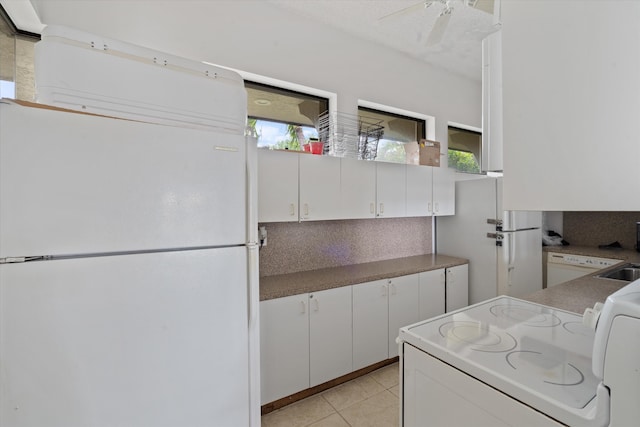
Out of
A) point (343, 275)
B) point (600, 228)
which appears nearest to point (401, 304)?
point (343, 275)

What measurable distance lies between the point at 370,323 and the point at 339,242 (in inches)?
30.1

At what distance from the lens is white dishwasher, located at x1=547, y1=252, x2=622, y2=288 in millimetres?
2689

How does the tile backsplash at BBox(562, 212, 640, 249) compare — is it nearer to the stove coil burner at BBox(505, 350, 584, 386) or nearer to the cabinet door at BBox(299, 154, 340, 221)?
the cabinet door at BBox(299, 154, 340, 221)

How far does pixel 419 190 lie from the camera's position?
2871 mm

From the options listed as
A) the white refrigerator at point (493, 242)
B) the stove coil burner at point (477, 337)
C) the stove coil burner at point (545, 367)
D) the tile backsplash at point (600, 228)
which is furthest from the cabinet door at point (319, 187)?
the tile backsplash at point (600, 228)

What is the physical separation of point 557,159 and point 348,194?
1.78 metres

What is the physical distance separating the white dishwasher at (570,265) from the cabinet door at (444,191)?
1.16m

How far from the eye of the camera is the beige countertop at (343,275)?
2006mm

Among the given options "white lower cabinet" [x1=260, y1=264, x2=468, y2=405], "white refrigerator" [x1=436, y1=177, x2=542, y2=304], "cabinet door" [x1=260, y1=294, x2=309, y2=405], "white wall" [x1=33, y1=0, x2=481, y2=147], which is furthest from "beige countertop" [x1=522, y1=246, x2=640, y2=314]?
"white wall" [x1=33, y1=0, x2=481, y2=147]

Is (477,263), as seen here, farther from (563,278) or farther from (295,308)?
(295,308)

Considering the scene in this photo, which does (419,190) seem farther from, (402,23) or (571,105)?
(571,105)

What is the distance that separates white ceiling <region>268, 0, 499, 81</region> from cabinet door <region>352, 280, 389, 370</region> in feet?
6.22

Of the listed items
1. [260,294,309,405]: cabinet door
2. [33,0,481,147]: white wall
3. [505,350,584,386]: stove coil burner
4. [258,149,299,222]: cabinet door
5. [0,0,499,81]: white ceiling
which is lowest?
[260,294,309,405]: cabinet door

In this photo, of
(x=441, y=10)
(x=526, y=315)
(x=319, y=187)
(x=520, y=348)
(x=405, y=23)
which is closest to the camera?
(x=520, y=348)
